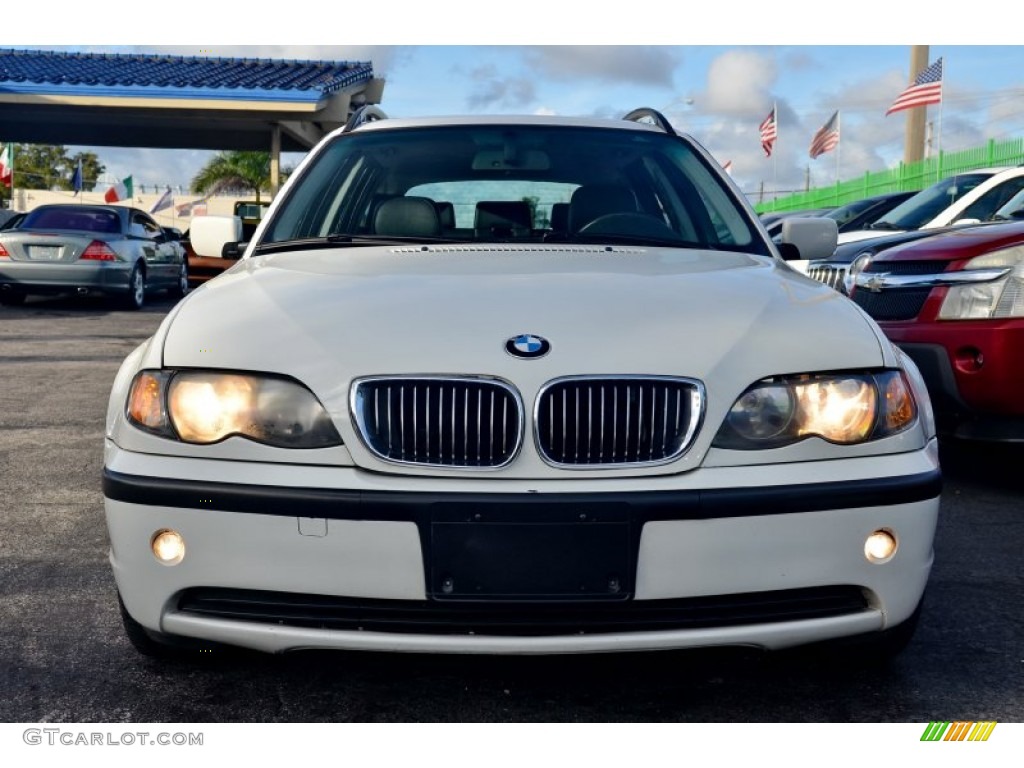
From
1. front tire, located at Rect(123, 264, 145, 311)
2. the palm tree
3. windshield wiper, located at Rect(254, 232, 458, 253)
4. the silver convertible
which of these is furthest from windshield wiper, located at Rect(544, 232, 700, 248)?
the palm tree

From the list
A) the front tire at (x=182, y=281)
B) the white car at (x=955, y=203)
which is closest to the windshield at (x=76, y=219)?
the front tire at (x=182, y=281)

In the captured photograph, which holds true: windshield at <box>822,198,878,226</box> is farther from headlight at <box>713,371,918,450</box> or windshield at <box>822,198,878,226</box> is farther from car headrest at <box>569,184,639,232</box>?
headlight at <box>713,371,918,450</box>

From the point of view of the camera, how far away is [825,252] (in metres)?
4.01

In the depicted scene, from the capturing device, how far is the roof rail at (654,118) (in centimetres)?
430

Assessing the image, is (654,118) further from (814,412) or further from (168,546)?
(168,546)

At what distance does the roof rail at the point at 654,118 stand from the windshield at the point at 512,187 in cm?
7

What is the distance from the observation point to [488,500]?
234 cm

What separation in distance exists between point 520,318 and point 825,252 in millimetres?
1777

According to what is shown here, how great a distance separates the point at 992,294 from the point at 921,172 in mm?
17621

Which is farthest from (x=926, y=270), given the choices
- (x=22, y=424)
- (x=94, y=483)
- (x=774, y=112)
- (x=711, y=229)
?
(x=774, y=112)

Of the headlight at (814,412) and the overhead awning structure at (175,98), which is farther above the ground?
the headlight at (814,412)

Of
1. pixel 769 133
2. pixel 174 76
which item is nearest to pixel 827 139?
pixel 769 133

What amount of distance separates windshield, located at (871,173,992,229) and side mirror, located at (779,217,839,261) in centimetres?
548

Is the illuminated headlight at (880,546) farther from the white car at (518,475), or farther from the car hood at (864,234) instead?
the car hood at (864,234)
